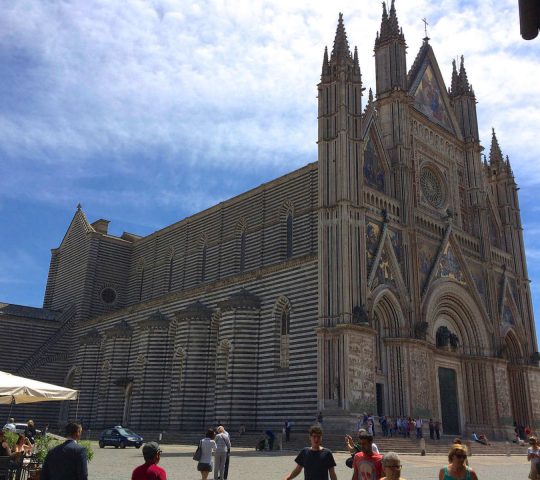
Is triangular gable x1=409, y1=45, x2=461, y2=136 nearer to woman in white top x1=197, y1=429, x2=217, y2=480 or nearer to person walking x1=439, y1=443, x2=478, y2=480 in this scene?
woman in white top x1=197, y1=429, x2=217, y2=480

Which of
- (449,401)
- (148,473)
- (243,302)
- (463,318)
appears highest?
(463,318)


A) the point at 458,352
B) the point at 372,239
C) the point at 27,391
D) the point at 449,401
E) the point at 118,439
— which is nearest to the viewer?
the point at 27,391

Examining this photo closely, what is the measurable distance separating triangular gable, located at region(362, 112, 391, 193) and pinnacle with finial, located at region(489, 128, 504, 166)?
1437 cm

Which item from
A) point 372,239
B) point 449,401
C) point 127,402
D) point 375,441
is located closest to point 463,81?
point 372,239

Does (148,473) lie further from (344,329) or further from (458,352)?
(458,352)

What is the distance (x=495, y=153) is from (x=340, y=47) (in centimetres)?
1777

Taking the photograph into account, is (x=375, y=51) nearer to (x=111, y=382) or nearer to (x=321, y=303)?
(x=321, y=303)

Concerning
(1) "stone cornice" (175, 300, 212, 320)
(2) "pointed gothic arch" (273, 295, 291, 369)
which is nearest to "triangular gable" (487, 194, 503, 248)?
(2) "pointed gothic arch" (273, 295, 291, 369)

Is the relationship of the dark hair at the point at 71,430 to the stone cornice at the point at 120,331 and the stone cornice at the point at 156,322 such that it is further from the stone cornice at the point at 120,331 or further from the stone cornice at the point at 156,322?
the stone cornice at the point at 120,331

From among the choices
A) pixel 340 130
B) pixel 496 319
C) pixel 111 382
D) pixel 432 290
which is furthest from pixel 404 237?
pixel 111 382

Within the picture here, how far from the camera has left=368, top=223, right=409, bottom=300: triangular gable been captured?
1147 inches

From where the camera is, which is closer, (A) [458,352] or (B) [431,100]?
(A) [458,352]

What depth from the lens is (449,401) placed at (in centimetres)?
3172

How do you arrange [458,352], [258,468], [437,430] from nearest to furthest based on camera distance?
[258,468] < [437,430] < [458,352]
